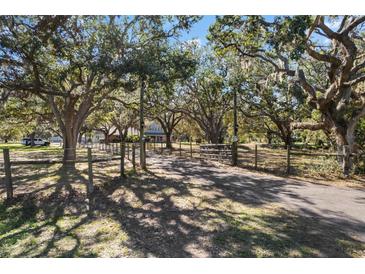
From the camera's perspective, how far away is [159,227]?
4828mm

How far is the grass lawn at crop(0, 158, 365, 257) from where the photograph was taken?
3850 millimetres

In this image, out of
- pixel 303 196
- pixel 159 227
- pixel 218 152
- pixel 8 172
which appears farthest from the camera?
pixel 218 152

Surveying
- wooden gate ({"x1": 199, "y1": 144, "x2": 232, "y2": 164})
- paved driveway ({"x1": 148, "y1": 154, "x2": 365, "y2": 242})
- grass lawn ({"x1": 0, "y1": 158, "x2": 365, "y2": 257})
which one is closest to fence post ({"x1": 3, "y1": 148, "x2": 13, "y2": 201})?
grass lawn ({"x1": 0, "y1": 158, "x2": 365, "y2": 257})

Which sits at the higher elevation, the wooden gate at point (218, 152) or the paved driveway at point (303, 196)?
the wooden gate at point (218, 152)

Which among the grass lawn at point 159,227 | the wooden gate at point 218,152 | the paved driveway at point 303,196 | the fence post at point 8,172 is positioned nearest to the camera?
the grass lawn at point 159,227

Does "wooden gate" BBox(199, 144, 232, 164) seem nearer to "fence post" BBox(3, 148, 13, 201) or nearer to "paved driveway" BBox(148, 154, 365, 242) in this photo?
"paved driveway" BBox(148, 154, 365, 242)

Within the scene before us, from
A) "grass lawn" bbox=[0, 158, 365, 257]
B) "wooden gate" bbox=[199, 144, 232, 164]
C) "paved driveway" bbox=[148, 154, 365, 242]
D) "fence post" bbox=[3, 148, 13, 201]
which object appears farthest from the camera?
"wooden gate" bbox=[199, 144, 232, 164]

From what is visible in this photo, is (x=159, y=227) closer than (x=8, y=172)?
Yes

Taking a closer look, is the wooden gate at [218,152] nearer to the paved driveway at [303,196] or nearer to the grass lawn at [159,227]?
the paved driveway at [303,196]

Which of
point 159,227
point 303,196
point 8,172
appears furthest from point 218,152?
point 159,227

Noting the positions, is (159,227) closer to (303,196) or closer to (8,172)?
(303,196)

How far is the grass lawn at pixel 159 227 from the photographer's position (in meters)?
3.85

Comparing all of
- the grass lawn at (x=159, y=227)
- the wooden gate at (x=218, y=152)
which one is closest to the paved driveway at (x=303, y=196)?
the grass lawn at (x=159, y=227)

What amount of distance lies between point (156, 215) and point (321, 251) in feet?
9.80
